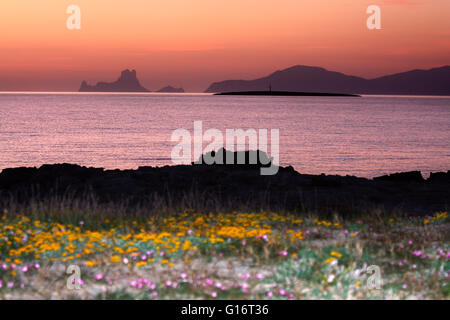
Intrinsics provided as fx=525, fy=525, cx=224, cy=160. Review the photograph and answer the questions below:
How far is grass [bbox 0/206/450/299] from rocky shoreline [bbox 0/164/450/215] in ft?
21.9

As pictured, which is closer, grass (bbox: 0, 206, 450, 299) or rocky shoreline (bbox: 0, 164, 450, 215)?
grass (bbox: 0, 206, 450, 299)

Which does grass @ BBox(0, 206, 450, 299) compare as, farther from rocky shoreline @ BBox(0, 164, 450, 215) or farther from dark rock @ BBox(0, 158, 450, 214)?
rocky shoreline @ BBox(0, 164, 450, 215)

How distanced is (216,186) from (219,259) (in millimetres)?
12723

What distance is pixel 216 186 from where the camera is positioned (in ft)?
72.5

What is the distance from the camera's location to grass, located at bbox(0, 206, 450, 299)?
8055 millimetres

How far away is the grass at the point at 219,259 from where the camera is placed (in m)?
8.05

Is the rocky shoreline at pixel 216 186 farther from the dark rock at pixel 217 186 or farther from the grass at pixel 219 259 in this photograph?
the grass at pixel 219 259

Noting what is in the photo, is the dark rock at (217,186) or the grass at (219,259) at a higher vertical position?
the grass at (219,259)

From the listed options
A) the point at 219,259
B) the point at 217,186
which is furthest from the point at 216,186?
the point at 219,259

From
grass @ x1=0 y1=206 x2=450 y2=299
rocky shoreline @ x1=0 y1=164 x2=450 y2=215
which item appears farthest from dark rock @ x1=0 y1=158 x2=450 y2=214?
grass @ x1=0 y1=206 x2=450 y2=299

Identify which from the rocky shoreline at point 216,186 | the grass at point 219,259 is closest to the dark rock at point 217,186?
the rocky shoreline at point 216,186

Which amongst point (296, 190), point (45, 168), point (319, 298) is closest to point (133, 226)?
point (319, 298)

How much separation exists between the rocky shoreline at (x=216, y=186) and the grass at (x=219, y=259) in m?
6.66

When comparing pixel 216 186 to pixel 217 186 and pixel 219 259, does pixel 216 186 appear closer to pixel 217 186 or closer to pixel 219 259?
pixel 217 186
